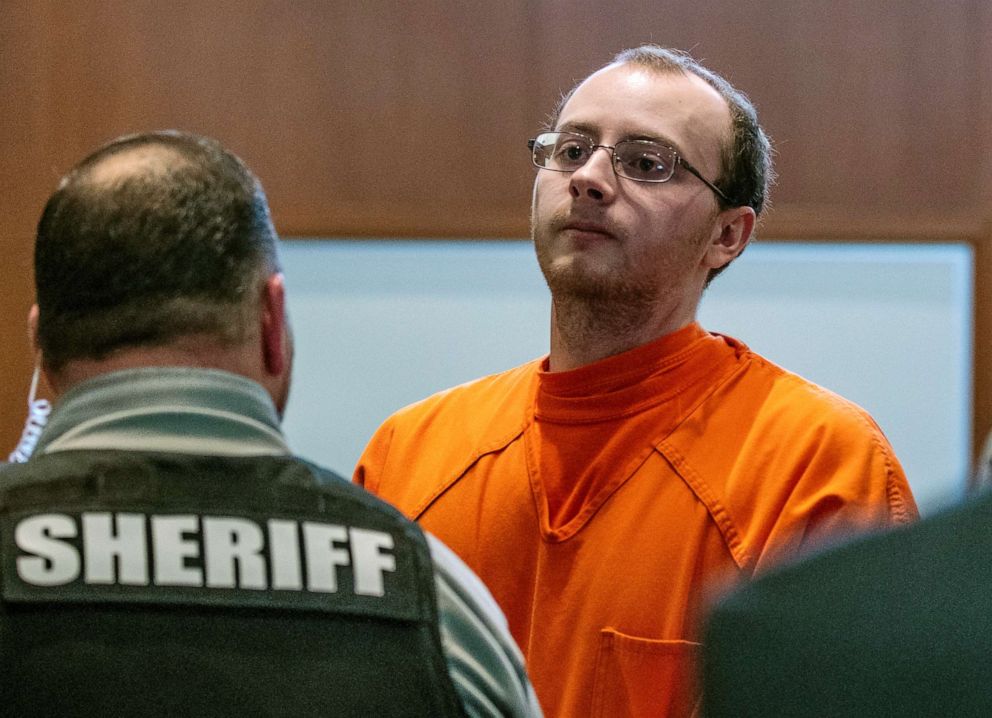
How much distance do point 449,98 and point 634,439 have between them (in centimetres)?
138

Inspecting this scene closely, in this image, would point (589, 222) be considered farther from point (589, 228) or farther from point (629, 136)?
point (629, 136)

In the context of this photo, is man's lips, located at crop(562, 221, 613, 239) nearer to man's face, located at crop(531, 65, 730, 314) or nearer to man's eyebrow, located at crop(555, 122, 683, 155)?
man's face, located at crop(531, 65, 730, 314)

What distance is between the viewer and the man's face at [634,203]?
5.69 feet

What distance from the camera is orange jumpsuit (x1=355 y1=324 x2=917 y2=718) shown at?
1.52 m

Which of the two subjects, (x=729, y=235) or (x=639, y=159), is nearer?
(x=639, y=159)

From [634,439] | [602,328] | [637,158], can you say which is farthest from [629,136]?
[634,439]

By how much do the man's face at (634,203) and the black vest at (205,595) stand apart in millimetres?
795

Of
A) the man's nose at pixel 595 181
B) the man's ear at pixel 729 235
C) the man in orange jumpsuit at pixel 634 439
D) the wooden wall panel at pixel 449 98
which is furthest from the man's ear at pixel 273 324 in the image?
the wooden wall panel at pixel 449 98

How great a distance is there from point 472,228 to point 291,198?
0.41 metres

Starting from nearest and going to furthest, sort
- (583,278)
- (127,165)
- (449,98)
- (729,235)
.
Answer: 1. (127,165)
2. (583,278)
3. (729,235)
4. (449,98)

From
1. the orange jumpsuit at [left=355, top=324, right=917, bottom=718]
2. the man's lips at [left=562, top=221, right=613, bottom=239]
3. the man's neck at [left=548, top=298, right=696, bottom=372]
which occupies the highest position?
the man's lips at [left=562, top=221, right=613, bottom=239]

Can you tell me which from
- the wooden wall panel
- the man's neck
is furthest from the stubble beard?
the wooden wall panel

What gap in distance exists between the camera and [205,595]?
95cm

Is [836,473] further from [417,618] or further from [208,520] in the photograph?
[208,520]
